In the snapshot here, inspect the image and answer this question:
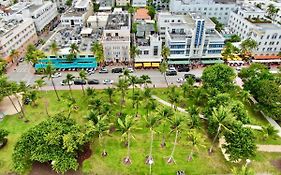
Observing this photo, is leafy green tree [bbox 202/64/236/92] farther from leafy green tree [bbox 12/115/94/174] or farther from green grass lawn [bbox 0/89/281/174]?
leafy green tree [bbox 12/115/94/174]

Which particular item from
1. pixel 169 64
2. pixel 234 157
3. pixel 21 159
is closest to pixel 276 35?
→ pixel 169 64

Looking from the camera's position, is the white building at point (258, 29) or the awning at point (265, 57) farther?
the awning at point (265, 57)

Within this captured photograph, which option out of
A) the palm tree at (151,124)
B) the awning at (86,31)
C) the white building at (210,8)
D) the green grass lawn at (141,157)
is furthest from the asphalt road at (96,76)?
the white building at (210,8)

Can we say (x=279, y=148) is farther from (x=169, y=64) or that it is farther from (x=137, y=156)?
→ (x=169, y=64)

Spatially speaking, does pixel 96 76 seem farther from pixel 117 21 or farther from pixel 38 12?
pixel 38 12

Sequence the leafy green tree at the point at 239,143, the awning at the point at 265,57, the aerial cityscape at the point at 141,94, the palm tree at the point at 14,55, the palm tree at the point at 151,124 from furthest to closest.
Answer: the awning at the point at 265,57 → the palm tree at the point at 14,55 → the aerial cityscape at the point at 141,94 → the palm tree at the point at 151,124 → the leafy green tree at the point at 239,143

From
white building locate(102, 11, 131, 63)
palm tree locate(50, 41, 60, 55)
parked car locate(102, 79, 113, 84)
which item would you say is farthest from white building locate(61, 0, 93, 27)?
parked car locate(102, 79, 113, 84)

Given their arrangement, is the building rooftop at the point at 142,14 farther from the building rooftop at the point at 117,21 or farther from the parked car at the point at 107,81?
the parked car at the point at 107,81
